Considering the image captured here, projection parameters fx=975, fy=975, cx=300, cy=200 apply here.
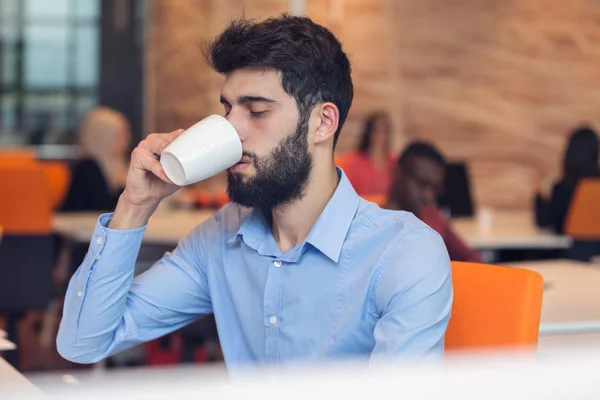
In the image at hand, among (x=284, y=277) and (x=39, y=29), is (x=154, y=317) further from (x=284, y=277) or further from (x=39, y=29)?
(x=39, y=29)

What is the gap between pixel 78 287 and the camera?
61.1 inches

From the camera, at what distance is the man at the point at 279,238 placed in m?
1.47

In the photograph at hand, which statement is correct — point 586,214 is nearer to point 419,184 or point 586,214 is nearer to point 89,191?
point 419,184

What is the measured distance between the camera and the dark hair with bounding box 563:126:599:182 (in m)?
4.85

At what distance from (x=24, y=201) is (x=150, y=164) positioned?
110 inches

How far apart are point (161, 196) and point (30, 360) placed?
3470 mm

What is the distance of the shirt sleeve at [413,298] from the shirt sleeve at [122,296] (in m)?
0.39

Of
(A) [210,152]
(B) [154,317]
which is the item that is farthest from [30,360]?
(A) [210,152]

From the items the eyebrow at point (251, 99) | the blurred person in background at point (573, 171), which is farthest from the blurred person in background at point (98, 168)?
the eyebrow at point (251, 99)

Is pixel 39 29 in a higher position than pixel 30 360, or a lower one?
higher

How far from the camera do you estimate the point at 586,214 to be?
172 inches

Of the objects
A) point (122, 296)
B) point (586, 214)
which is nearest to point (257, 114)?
point (122, 296)

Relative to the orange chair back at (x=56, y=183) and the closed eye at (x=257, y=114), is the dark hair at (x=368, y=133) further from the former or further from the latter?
the closed eye at (x=257, y=114)

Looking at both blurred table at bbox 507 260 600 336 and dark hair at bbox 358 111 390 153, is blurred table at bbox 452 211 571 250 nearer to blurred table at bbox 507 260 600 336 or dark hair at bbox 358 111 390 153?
blurred table at bbox 507 260 600 336
